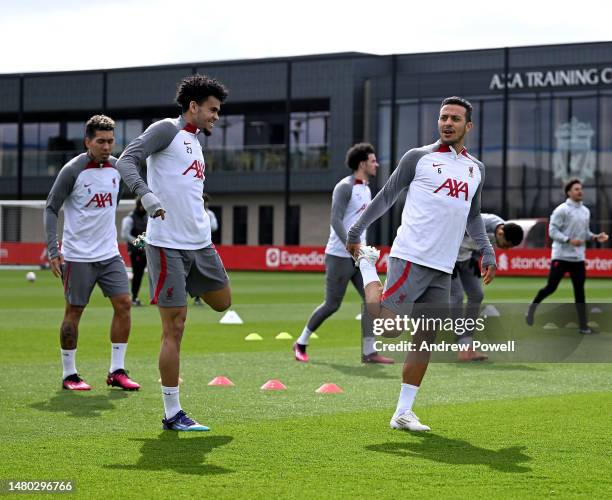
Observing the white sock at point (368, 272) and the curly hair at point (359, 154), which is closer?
the white sock at point (368, 272)

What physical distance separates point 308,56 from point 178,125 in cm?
4885

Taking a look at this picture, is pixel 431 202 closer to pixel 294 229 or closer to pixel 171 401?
pixel 171 401

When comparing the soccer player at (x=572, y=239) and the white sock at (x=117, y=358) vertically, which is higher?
the soccer player at (x=572, y=239)

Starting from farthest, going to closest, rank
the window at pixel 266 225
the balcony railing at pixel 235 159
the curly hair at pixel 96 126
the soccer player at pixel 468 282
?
the window at pixel 266 225
the balcony railing at pixel 235 159
the soccer player at pixel 468 282
the curly hair at pixel 96 126

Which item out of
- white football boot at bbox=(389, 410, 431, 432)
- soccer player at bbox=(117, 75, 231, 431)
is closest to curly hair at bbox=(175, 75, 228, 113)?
soccer player at bbox=(117, 75, 231, 431)

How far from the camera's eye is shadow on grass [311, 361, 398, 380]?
10.8 meters

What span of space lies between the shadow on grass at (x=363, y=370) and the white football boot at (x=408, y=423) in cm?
295

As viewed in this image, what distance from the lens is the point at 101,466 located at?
20.7ft

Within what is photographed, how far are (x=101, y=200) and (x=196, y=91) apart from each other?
7.98ft

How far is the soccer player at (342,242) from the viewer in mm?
12055

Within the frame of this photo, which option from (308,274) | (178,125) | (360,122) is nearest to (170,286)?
(178,125)

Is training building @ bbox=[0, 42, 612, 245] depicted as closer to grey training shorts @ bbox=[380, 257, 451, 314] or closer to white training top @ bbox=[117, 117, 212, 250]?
grey training shorts @ bbox=[380, 257, 451, 314]

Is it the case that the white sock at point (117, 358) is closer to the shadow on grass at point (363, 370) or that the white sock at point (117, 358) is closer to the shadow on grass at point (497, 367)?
the shadow on grass at point (363, 370)

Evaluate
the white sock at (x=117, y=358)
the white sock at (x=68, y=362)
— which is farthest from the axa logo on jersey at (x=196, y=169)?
the white sock at (x=68, y=362)
